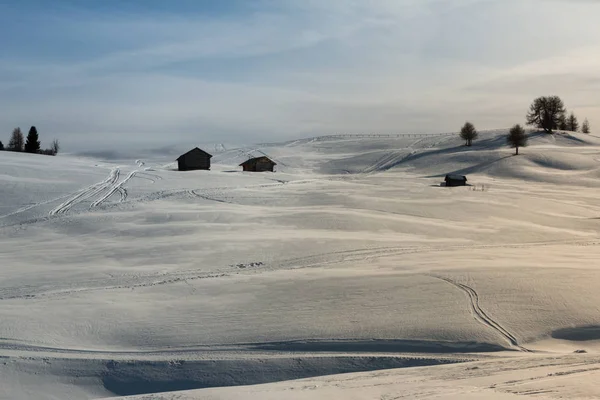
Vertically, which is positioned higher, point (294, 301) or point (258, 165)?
point (258, 165)

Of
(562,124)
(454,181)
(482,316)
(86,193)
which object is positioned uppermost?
(562,124)

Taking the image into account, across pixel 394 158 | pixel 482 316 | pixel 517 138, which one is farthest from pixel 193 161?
pixel 482 316

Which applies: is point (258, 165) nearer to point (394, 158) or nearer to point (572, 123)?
point (394, 158)

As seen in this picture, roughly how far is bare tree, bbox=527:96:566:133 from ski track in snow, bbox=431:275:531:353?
88.0 metres

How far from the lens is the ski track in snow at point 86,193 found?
33.9 metres

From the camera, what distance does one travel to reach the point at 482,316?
13977 mm

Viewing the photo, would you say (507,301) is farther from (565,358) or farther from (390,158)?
(390,158)

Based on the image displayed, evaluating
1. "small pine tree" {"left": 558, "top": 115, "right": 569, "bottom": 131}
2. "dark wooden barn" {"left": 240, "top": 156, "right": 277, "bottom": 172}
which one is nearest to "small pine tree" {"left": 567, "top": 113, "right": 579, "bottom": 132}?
"small pine tree" {"left": 558, "top": 115, "right": 569, "bottom": 131}

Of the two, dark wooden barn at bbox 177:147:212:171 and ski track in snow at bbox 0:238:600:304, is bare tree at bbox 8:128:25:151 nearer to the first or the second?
dark wooden barn at bbox 177:147:212:171

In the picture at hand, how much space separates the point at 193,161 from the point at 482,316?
54958mm

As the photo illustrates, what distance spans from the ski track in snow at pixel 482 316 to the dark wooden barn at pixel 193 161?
2044 inches

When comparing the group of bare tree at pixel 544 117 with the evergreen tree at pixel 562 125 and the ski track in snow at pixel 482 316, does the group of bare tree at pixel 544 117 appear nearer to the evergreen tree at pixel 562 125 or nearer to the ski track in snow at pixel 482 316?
the evergreen tree at pixel 562 125

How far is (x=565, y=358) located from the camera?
1101 cm

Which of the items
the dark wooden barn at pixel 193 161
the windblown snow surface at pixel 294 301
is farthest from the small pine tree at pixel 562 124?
the windblown snow surface at pixel 294 301
